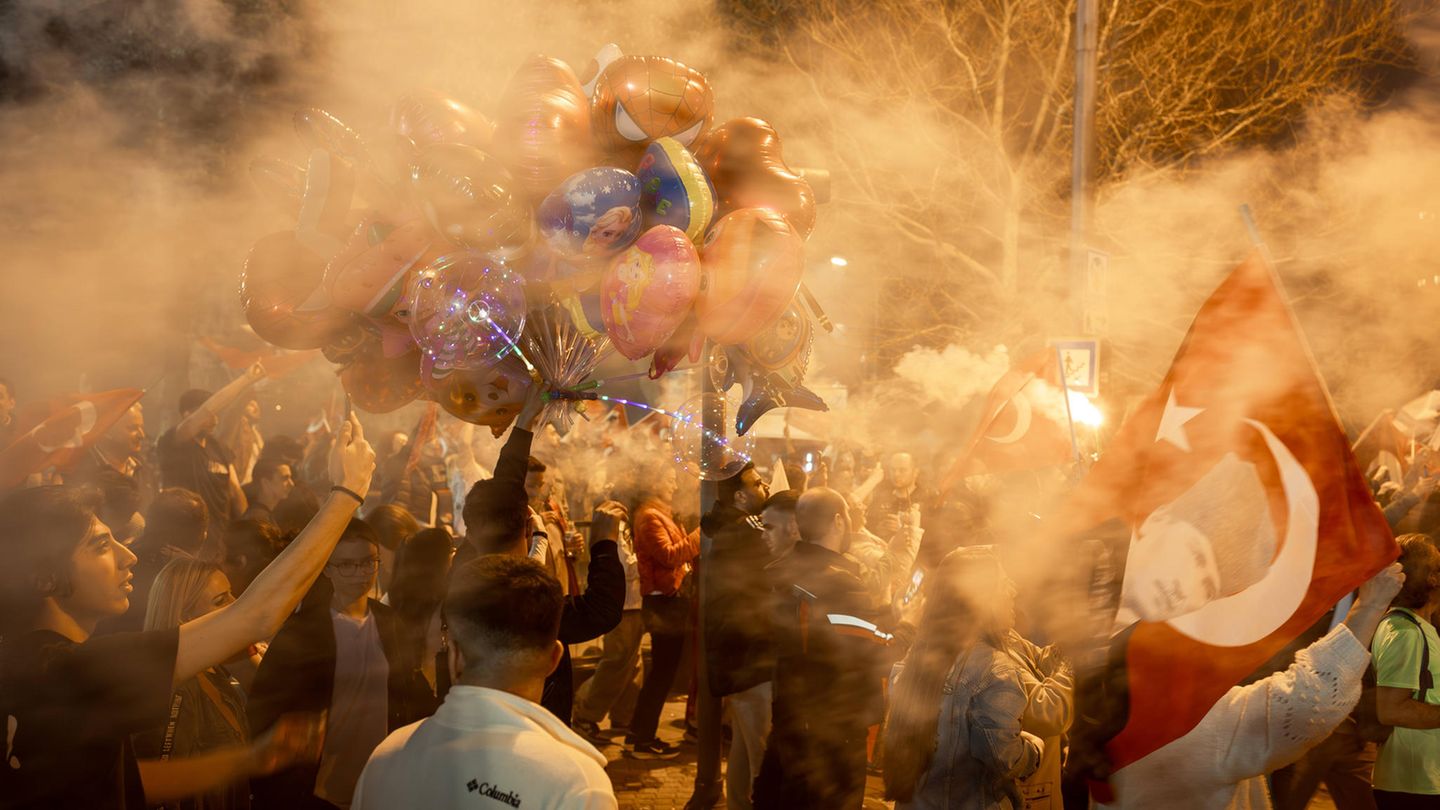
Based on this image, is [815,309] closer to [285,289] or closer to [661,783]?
[285,289]

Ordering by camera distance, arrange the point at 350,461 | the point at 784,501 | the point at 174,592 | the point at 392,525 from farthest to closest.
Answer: the point at 392,525, the point at 784,501, the point at 174,592, the point at 350,461

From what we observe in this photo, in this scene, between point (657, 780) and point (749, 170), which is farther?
point (657, 780)

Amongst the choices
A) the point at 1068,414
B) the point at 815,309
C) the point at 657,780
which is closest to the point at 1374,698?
the point at 1068,414

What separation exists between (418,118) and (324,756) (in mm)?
2017

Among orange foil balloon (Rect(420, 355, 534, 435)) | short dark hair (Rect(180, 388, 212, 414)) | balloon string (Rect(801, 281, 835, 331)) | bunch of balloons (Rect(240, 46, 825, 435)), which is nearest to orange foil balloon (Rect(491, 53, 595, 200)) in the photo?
bunch of balloons (Rect(240, 46, 825, 435))

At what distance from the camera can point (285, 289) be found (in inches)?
125

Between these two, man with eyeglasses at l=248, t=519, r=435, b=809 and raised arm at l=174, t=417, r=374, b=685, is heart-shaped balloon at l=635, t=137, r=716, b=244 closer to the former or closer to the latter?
raised arm at l=174, t=417, r=374, b=685

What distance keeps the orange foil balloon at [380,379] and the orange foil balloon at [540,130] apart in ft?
2.53

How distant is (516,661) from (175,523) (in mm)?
2528

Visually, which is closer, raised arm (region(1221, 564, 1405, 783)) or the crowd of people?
the crowd of people

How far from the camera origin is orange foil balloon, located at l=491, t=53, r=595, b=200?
3000mm

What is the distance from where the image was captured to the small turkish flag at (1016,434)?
5125 millimetres

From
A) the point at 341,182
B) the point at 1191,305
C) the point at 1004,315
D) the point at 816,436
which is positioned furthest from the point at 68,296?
the point at 1191,305

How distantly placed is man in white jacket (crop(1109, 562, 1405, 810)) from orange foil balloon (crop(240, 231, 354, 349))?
268 centimetres
